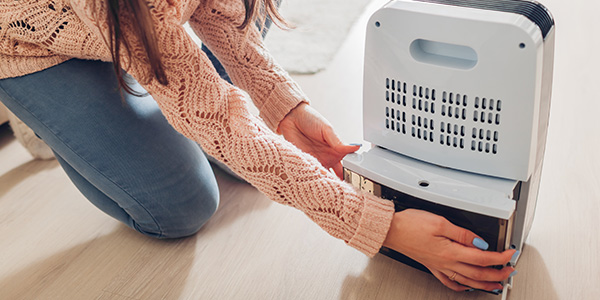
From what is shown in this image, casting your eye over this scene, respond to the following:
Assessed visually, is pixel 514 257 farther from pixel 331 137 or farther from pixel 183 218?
pixel 183 218

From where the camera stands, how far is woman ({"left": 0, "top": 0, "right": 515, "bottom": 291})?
73cm

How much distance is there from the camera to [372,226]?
741mm

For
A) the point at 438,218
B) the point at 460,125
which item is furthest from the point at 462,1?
the point at 438,218

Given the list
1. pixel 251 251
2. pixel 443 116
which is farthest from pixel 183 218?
pixel 443 116

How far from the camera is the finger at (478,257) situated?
2.35 feet

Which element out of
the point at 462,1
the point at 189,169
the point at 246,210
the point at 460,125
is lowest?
the point at 246,210

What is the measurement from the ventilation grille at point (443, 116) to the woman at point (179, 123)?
110mm

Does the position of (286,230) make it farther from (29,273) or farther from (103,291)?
(29,273)

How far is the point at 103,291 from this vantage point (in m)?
0.94

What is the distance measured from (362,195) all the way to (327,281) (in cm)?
21

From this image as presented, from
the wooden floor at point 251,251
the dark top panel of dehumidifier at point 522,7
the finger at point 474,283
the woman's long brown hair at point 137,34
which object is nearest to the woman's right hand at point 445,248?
the finger at point 474,283

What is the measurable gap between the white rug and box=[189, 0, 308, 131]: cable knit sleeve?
611 millimetres

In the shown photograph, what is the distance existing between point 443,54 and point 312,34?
1.09m

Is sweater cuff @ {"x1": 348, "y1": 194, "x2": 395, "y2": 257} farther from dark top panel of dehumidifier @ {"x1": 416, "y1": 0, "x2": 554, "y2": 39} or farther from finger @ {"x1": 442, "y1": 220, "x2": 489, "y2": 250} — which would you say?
dark top panel of dehumidifier @ {"x1": 416, "y1": 0, "x2": 554, "y2": 39}
